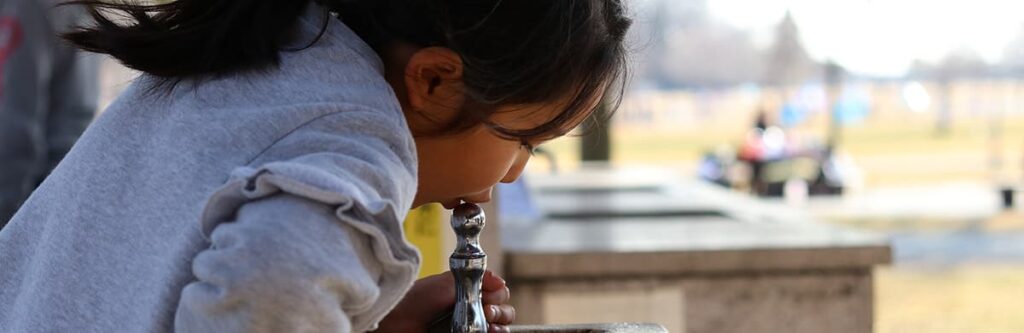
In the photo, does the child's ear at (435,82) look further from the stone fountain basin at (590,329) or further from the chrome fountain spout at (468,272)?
the stone fountain basin at (590,329)

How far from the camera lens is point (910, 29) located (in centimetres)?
920

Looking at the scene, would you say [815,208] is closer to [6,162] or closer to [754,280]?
[754,280]

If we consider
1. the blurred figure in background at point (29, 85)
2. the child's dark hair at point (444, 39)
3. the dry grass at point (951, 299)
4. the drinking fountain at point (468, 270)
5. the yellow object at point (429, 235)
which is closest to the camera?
the child's dark hair at point (444, 39)

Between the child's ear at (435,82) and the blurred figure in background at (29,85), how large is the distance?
1.68m

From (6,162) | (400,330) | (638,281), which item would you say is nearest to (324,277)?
(400,330)

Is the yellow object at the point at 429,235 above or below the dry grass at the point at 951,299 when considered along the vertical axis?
above

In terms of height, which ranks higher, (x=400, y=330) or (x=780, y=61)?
(x=780, y=61)

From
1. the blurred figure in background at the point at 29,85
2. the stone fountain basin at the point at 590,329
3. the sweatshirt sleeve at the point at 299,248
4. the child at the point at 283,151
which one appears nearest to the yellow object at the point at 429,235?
the blurred figure in background at the point at 29,85

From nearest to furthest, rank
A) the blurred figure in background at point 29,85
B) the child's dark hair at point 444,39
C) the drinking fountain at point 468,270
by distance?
the child's dark hair at point 444,39 → the drinking fountain at point 468,270 → the blurred figure in background at point 29,85

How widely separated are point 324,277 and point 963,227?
9.40 metres

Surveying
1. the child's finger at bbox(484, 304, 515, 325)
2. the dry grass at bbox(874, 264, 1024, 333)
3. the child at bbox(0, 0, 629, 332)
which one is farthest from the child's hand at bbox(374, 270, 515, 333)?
the dry grass at bbox(874, 264, 1024, 333)

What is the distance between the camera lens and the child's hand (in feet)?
3.91

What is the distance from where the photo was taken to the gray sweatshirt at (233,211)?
2.68ft

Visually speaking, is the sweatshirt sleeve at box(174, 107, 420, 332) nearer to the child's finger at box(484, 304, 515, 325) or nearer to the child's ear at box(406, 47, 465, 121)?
the child's ear at box(406, 47, 465, 121)
